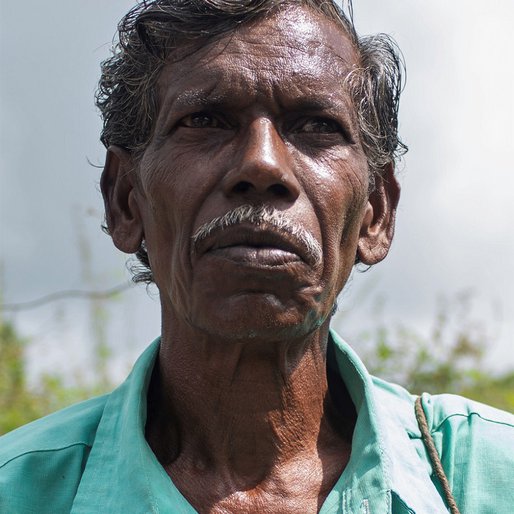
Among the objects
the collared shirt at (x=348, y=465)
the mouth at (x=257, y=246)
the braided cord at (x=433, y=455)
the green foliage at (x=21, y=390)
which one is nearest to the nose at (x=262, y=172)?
the mouth at (x=257, y=246)

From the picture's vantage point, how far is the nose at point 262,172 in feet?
9.99

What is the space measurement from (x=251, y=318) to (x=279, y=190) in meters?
0.36

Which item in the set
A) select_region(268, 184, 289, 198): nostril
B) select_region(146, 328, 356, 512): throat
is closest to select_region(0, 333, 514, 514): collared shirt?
select_region(146, 328, 356, 512): throat

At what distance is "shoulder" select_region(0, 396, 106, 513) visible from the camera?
3014mm

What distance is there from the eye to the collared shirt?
73 cm

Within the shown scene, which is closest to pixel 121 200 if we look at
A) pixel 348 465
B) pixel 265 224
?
pixel 265 224

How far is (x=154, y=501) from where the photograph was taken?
2934 mm

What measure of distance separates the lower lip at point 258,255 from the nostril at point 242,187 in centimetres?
17

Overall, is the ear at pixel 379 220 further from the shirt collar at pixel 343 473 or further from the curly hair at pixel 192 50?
the shirt collar at pixel 343 473

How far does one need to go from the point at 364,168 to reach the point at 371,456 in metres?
0.89

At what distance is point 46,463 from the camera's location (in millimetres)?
3096

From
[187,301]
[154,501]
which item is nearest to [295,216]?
[187,301]

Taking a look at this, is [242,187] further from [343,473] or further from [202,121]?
[343,473]

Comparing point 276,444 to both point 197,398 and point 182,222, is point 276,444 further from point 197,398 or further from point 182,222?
point 182,222
